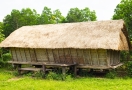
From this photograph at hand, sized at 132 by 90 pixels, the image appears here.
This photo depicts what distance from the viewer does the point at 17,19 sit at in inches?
1635

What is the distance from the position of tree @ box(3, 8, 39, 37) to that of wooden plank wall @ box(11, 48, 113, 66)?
18464 mm

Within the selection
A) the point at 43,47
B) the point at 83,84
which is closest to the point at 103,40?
the point at 83,84

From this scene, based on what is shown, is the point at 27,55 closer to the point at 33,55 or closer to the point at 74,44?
the point at 33,55

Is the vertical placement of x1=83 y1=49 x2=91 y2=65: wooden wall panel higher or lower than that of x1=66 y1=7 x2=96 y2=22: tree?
lower

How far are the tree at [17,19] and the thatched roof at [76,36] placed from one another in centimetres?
1729

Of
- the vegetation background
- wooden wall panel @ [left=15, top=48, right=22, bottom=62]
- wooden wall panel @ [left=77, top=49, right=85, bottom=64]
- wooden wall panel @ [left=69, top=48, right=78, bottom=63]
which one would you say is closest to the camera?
the vegetation background

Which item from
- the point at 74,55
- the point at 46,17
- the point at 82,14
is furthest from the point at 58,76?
the point at 46,17

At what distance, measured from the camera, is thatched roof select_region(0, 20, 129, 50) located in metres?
17.5

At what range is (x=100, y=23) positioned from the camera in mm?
19812

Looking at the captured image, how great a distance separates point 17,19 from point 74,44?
2554 centimetres

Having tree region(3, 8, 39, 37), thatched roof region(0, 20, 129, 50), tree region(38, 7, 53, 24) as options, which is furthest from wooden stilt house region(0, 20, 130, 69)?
tree region(38, 7, 53, 24)

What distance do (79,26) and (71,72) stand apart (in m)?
4.33

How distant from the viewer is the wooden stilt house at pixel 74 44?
1764 centimetres

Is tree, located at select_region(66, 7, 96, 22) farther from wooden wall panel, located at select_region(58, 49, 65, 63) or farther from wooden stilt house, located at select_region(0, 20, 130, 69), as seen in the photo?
wooden wall panel, located at select_region(58, 49, 65, 63)
